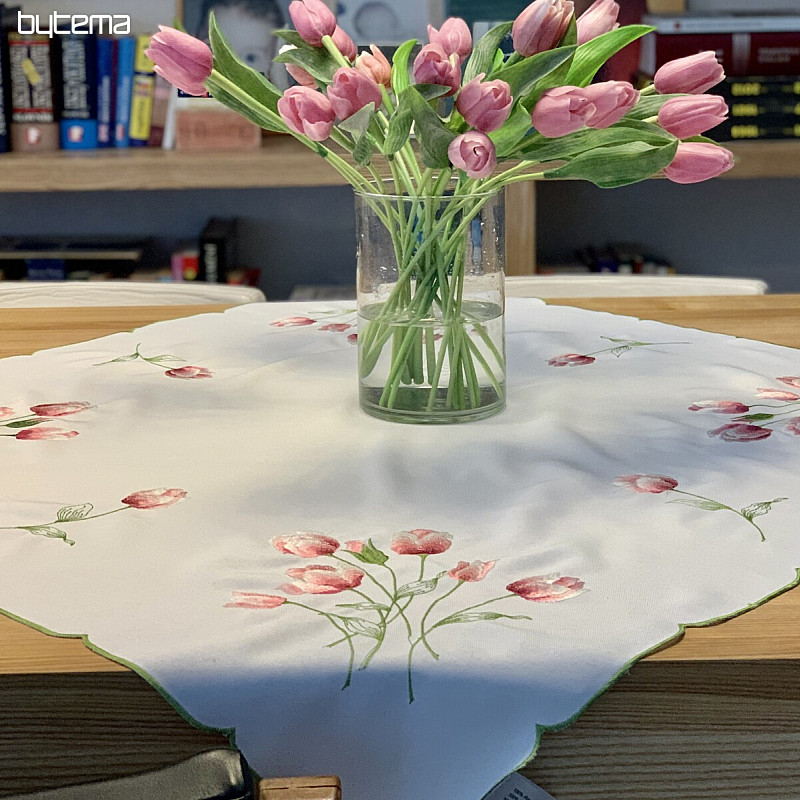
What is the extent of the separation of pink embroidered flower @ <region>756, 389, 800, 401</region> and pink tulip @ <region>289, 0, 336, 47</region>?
0.46 meters

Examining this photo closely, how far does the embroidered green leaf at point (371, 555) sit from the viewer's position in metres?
0.59

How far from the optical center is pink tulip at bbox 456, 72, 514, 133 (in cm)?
68

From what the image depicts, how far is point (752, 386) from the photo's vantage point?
92cm

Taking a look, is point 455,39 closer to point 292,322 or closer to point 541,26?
point 541,26

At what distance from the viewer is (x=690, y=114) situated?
74 centimetres

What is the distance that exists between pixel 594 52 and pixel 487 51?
78mm

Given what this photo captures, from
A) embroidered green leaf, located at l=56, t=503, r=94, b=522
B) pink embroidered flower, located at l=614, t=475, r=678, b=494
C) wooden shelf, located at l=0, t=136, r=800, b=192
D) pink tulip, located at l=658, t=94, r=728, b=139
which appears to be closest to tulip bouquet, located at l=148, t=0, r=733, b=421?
pink tulip, located at l=658, t=94, r=728, b=139

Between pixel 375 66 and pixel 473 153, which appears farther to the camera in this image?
pixel 375 66

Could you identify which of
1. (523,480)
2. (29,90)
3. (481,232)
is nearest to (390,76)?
(481,232)

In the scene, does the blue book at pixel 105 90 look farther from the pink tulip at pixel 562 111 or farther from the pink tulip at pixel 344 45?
the pink tulip at pixel 562 111

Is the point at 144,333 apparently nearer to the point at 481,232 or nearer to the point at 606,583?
the point at 481,232

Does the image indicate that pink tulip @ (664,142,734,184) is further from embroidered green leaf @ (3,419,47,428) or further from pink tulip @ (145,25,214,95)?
embroidered green leaf @ (3,419,47,428)

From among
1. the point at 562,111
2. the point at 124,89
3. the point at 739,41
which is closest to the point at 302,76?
the point at 562,111

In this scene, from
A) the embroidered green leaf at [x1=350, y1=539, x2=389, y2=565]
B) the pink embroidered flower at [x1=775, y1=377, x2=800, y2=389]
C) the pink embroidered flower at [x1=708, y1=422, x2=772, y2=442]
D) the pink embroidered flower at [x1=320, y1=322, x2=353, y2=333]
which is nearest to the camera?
the embroidered green leaf at [x1=350, y1=539, x2=389, y2=565]
